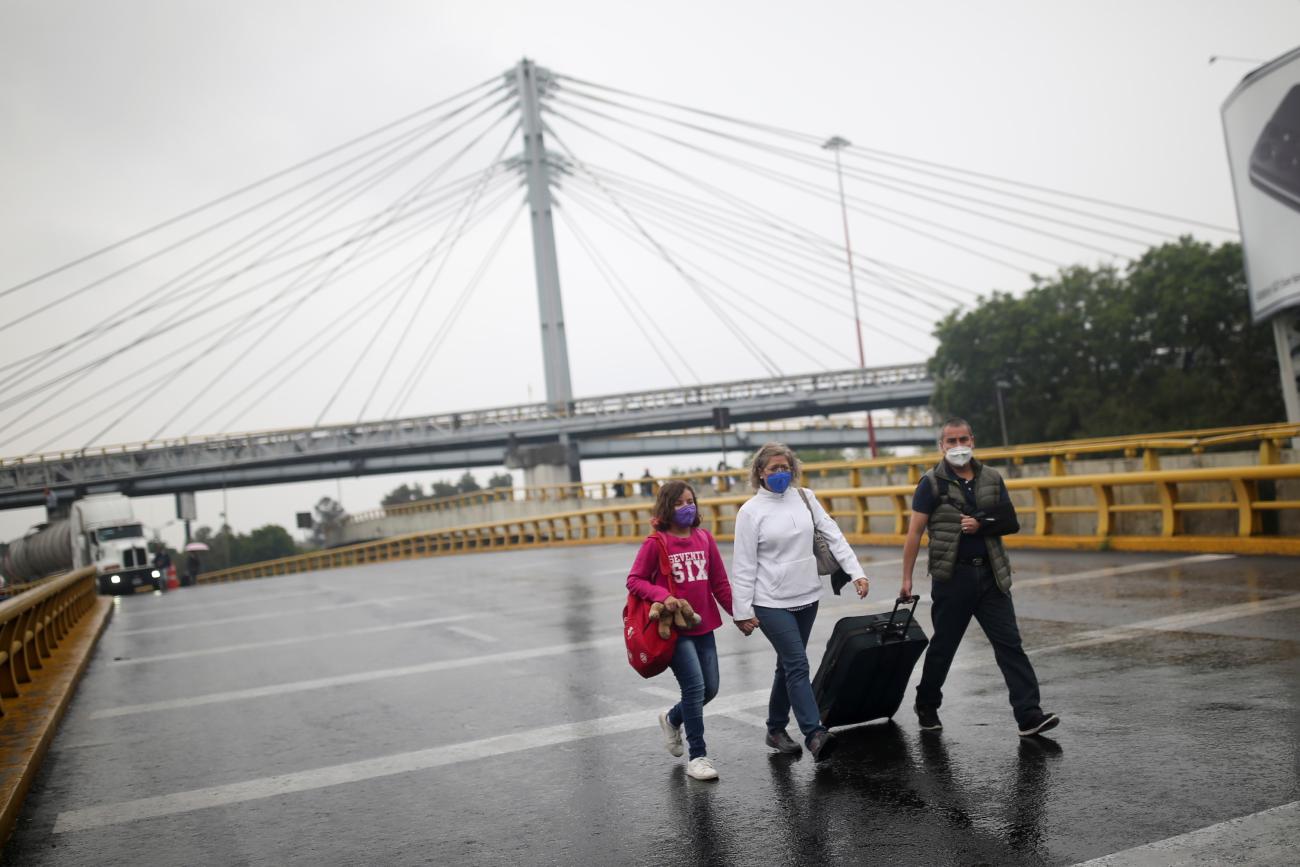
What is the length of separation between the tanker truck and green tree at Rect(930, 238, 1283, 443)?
123 feet

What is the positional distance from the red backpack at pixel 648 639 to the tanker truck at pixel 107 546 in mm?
43409

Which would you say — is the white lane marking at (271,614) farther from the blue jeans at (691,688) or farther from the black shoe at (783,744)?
the blue jeans at (691,688)

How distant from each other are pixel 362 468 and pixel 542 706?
269ft

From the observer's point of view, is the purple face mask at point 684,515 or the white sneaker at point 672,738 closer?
the purple face mask at point 684,515

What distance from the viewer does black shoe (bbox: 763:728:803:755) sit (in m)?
→ 6.55

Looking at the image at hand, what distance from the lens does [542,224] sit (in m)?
63.1

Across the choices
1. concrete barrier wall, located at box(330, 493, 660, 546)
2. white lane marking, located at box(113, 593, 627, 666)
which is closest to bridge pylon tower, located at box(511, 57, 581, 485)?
concrete barrier wall, located at box(330, 493, 660, 546)

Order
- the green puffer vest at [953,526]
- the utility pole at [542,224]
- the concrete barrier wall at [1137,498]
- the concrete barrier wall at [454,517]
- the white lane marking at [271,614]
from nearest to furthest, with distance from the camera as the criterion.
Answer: the green puffer vest at [953,526], the concrete barrier wall at [1137,498], the white lane marking at [271,614], the concrete barrier wall at [454,517], the utility pole at [542,224]

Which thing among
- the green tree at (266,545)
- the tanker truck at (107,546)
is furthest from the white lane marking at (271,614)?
the green tree at (266,545)

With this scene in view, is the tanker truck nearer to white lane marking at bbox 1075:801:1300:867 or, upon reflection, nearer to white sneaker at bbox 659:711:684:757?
white sneaker at bbox 659:711:684:757

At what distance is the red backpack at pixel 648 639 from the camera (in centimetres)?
613

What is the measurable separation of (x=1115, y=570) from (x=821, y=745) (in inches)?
342

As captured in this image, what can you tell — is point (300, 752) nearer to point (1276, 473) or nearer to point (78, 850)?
point (78, 850)

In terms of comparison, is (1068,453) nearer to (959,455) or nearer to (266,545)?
(959,455)
